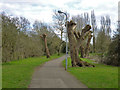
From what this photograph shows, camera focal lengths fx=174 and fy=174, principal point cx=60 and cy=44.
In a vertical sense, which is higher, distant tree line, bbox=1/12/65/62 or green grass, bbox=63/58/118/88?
distant tree line, bbox=1/12/65/62

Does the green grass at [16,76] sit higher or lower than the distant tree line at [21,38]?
lower

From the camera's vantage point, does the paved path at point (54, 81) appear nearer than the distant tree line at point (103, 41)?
Yes

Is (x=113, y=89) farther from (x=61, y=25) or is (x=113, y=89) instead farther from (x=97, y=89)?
(x=61, y=25)

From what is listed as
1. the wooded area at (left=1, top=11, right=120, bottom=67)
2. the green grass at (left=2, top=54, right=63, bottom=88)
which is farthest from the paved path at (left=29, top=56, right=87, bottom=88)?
the wooded area at (left=1, top=11, right=120, bottom=67)

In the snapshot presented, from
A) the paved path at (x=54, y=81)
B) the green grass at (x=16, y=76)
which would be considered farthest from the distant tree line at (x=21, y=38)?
the paved path at (x=54, y=81)

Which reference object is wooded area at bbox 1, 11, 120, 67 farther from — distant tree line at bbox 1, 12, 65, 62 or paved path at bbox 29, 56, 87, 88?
paved path at bbox 29, 56, 87, 88

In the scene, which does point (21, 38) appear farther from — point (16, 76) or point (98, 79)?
point (98, 79)

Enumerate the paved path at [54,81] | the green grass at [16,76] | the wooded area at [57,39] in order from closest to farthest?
the paved path at [54,81], the green grass at [16,76], the wooded area at [57,39]

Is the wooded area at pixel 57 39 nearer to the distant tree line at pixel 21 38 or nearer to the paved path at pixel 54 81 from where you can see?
the distant tree line at pixel 21 38

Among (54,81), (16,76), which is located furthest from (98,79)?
(16,76)

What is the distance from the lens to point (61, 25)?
164 feet

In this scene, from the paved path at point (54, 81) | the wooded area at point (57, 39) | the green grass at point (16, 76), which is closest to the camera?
the paved path at point (54, 81)

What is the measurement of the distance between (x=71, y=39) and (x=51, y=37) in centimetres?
3483

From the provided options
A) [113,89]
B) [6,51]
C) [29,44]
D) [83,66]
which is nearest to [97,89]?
[113,89]
